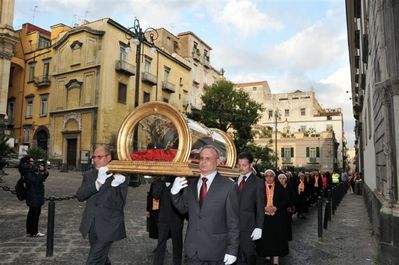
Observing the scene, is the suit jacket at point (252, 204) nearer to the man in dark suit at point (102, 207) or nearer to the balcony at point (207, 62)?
the man in dark suit at point (102, 207)

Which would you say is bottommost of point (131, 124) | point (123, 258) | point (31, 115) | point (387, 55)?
point (123, 258)

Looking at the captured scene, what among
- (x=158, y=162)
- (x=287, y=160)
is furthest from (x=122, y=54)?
(x=287, y=160)

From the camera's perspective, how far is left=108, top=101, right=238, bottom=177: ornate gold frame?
13.6 feet

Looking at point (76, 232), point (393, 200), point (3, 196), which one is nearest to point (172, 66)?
point (3, 196)

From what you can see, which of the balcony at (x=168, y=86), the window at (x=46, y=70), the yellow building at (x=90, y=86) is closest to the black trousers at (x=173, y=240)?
the yellow building at (x=90, y=86)

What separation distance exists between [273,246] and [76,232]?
4.67m

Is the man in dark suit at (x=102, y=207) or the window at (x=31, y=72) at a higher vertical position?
the window at (x=31, y=72)

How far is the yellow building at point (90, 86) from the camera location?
3017 centimetres

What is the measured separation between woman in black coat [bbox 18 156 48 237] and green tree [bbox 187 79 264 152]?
26017 millimetres

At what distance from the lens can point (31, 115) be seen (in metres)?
34.9

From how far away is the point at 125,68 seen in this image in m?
31.3

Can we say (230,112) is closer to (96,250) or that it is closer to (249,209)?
(249,209)

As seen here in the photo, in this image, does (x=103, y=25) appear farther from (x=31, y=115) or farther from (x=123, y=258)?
(x=123, y=258)

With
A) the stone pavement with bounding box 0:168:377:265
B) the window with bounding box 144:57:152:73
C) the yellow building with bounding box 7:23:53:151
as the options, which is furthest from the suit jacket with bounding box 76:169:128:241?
the yellow building with bounding box 7:23:53:151
